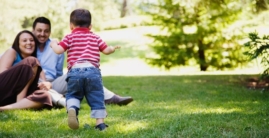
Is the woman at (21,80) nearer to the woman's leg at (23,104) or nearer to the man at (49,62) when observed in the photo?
the woman's leg at (23,104)

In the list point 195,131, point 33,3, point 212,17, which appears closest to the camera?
point 195,131

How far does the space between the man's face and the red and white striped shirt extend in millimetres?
2107

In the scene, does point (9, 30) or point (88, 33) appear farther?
point (9, 30)

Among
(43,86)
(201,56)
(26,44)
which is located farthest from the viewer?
(201,56)

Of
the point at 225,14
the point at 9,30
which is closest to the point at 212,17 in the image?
the point at 225,14

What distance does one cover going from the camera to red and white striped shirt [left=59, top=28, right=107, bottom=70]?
370 centimetres

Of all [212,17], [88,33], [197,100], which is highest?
[212,17]

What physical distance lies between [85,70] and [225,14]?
1078 centimetres

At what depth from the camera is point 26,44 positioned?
5461 mm

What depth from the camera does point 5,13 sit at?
57.6 feet

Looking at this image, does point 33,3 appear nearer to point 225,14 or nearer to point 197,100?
point 225,14

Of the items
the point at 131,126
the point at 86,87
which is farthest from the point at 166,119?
the point at 86,87

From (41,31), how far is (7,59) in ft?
2.25

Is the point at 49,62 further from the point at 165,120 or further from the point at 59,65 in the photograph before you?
the point at 165,120
